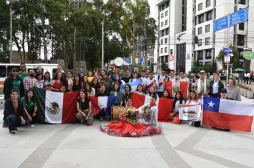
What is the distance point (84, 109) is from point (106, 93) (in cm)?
124

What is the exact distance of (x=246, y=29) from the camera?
5266 centimetres

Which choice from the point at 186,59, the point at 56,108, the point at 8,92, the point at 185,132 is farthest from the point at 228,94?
the point at 186,59

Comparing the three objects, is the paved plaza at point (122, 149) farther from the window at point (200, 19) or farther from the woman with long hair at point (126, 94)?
the window at point (200, 19)

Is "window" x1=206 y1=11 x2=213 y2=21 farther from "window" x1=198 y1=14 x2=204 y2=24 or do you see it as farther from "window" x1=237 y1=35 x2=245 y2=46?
"window" x1=237 y1=35 x2=245 y2=46

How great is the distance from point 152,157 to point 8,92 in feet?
17.0

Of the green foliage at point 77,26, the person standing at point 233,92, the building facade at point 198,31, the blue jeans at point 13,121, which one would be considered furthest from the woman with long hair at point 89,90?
the building facade at point 198,31

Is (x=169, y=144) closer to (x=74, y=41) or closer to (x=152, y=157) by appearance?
(x=152, y=157)

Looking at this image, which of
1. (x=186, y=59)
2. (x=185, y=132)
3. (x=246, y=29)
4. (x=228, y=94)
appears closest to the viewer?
(x=185, y=132)

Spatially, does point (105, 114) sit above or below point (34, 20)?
below

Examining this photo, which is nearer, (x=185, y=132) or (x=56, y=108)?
(x=185, y=132)

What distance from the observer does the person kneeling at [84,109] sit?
28.1 ft

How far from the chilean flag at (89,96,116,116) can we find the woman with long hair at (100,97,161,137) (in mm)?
1587

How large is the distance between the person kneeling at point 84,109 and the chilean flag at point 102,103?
19.0 inches

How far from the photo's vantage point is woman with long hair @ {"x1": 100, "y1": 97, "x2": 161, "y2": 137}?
7.19 metres
